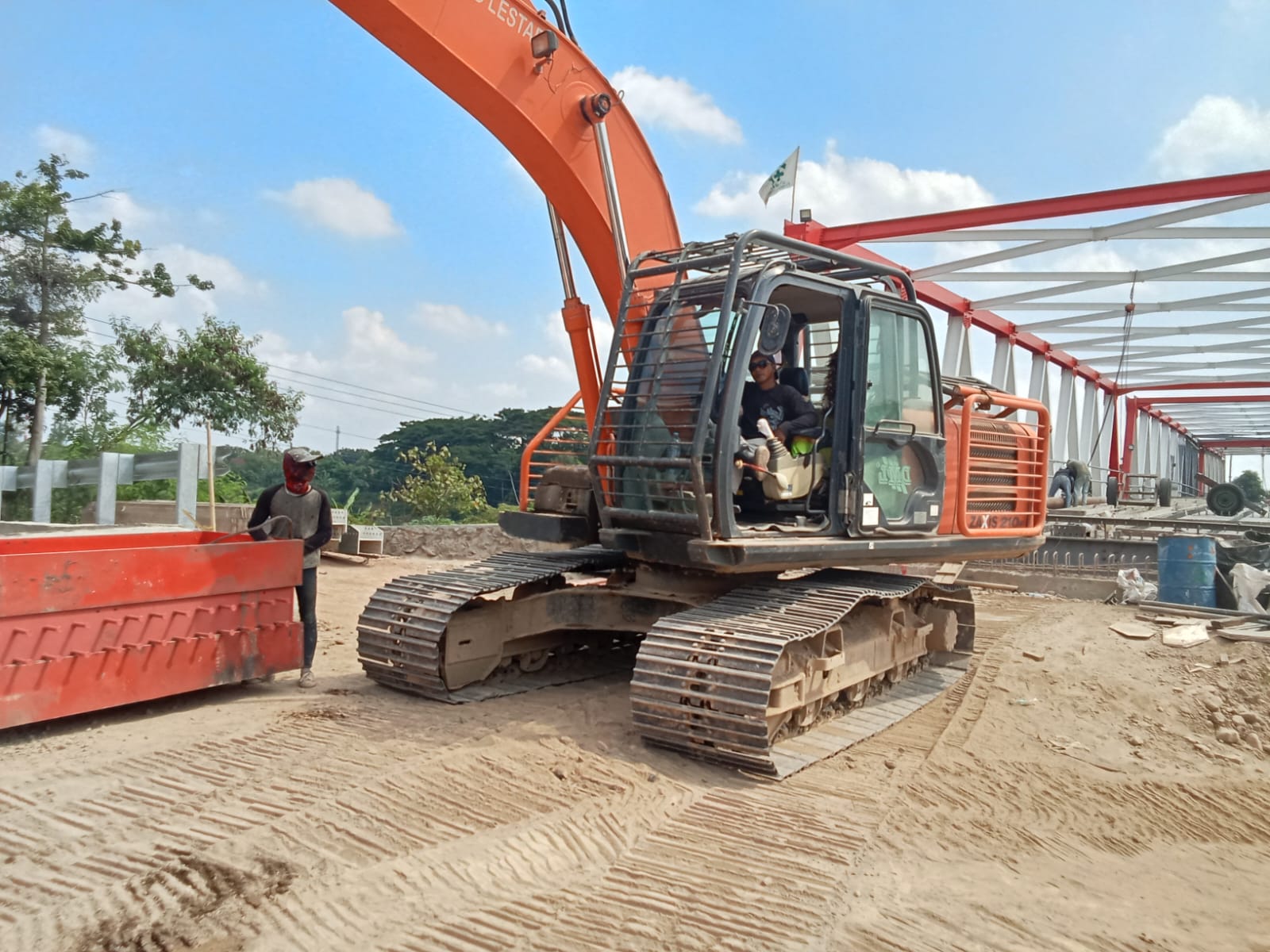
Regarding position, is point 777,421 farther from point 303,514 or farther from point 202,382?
point 202,382

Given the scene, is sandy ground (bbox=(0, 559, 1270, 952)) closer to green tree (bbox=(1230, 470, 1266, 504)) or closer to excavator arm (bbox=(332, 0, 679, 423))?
excavator arm (bbox=(332, 0, 679, 423))

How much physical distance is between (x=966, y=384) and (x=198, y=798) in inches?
210

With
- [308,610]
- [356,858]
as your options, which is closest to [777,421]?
[308,610]

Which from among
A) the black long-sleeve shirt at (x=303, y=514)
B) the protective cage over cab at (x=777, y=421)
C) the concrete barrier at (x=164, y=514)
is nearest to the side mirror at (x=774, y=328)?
the protective cage over cab at (x=777, y=421)

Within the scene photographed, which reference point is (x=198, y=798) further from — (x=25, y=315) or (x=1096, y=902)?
(x=25, y=315)

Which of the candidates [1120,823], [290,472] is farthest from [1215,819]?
[290,472]

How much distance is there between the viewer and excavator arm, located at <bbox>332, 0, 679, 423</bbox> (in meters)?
5.18

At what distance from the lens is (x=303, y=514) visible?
19.8 ft

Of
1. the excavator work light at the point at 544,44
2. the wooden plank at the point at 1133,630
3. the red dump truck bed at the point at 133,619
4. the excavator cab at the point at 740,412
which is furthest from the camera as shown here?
the wooden plank at the point at 1133,630

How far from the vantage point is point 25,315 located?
15508 millimetres

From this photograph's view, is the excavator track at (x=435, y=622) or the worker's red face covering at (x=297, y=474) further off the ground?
the worker's red face covering at (x=297, y=474)

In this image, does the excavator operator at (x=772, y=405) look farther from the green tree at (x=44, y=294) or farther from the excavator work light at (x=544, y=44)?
the green tree at (x=44, y=294)

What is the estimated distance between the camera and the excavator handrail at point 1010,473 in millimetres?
6121

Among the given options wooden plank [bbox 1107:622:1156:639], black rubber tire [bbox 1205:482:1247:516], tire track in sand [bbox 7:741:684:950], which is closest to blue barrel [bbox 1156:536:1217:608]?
wooden plank [bbox 1107:622:1156:639]
